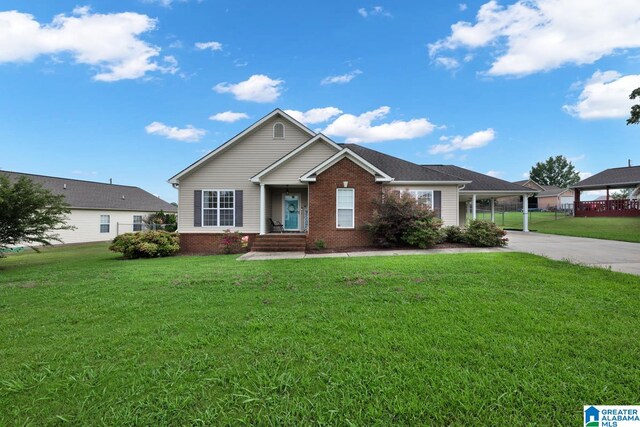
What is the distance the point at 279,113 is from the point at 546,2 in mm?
12347

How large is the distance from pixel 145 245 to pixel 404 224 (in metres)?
11.6

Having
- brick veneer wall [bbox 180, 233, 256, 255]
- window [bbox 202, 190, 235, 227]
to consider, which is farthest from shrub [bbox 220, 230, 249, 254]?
window [bbox 202, 190, 235, 227]

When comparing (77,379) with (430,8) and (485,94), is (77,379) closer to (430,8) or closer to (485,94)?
(430,8)

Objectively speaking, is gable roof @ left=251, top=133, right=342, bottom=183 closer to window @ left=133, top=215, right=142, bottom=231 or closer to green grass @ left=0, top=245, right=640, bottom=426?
green grass @ left=0, top=245, right=640, bottom=426

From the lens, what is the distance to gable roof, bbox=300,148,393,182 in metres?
13.6

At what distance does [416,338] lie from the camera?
3.73m

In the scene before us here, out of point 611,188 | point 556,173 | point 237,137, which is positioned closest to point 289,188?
point 237,137

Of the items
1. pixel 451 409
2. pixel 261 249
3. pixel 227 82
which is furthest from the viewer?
pixel 227 82

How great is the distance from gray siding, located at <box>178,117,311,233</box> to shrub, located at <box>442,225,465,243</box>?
29.2 feet

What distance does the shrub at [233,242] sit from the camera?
571 inches

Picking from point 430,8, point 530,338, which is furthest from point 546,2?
point 530,338

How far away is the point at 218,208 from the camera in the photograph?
1570 centimetres

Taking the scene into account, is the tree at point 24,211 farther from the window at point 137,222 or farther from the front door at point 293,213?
the window at point 137,222

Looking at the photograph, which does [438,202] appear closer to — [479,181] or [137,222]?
[479,181]
